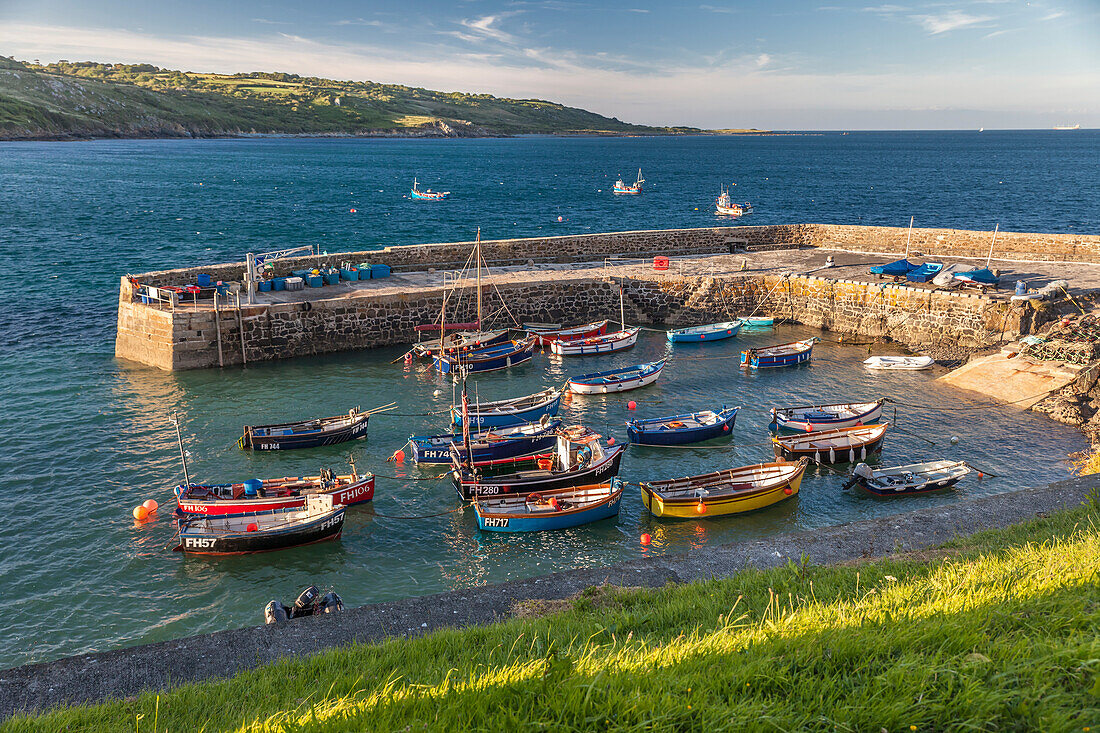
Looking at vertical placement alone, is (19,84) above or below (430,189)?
above

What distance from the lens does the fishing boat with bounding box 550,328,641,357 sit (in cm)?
3172

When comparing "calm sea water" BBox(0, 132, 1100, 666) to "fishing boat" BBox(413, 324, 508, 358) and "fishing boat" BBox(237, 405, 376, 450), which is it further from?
"fishing boat" BBox(413, 324, 508, 358)

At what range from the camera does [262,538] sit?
16.7 metres

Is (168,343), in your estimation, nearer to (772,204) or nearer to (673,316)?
(673,316)

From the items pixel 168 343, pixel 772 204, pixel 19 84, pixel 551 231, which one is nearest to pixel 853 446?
pixel 168 343

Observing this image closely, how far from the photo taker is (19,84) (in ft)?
570

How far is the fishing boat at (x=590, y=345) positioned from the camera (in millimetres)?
31719

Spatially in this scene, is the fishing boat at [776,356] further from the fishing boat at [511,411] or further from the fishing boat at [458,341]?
the fishing boat at [458,341]

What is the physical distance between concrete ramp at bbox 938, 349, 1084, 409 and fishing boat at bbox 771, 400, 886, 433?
5.85m

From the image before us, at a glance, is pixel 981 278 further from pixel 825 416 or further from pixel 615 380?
pixel 615 380

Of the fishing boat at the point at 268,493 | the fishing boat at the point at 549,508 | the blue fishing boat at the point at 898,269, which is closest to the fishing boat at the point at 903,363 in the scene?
the blue fishing boat at the point at 898,269

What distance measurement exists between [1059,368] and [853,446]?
10756mm

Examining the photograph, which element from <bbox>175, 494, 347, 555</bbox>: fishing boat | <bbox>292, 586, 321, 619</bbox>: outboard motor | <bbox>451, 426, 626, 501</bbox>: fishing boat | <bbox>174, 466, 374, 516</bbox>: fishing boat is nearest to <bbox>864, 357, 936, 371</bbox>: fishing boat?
<bbox>451, 426, 626, 501</bbox>: fishing boat

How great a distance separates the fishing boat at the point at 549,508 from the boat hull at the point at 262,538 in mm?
3730
